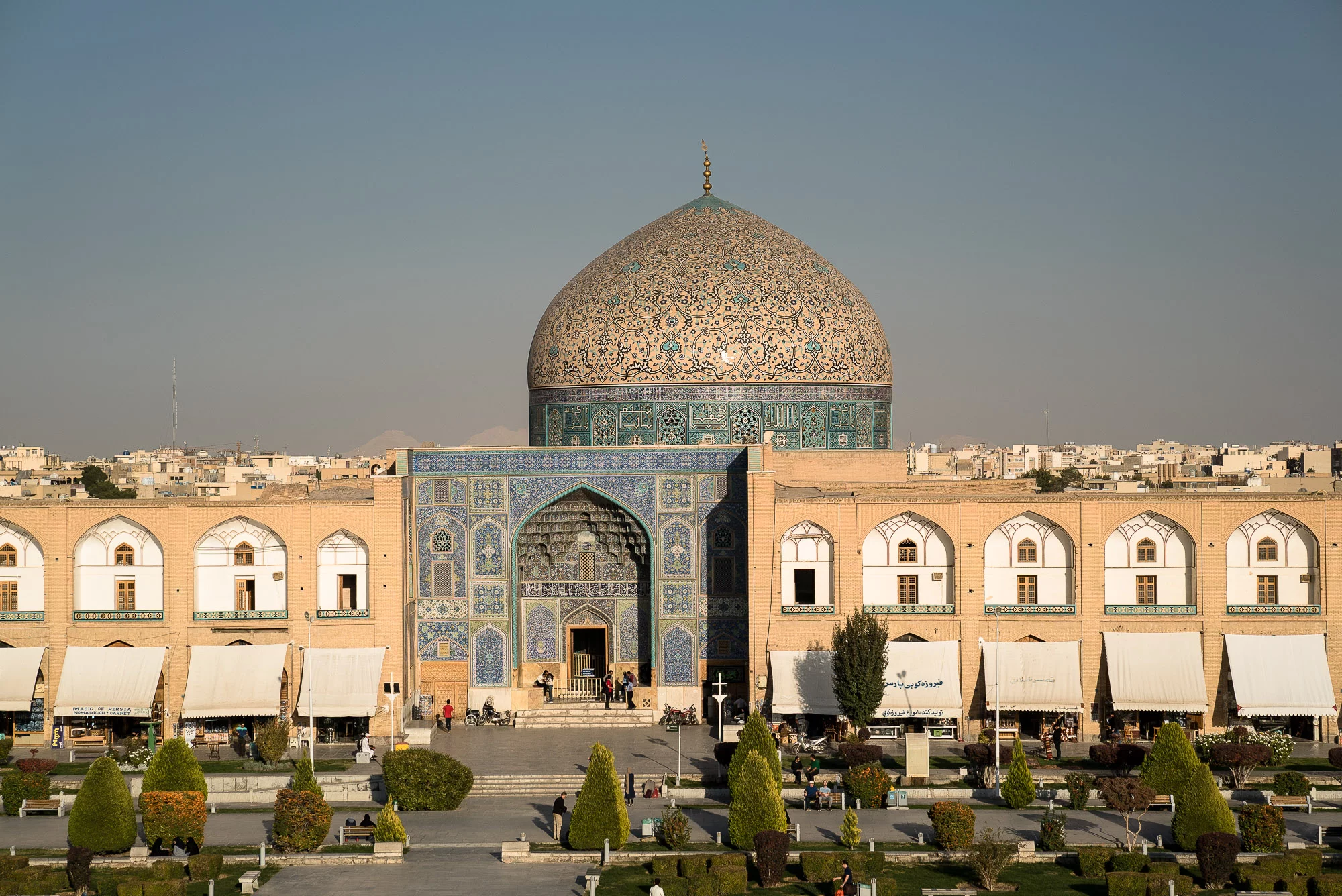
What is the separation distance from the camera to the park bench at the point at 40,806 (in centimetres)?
2798

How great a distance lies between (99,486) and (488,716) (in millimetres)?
29534

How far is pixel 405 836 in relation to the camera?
25.5 m

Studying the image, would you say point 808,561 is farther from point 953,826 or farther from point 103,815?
point 103,815

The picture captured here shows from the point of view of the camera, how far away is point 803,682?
107 ft

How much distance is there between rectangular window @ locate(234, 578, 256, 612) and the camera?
3338cm

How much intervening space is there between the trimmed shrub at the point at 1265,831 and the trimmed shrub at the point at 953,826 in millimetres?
3311

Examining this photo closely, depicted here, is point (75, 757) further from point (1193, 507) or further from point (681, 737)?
point (1193, 507)

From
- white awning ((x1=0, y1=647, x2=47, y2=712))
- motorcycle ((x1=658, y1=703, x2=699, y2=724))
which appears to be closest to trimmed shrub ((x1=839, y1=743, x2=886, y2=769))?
motorcycle ((x1=658, y1=703, x2=699, y2=724))

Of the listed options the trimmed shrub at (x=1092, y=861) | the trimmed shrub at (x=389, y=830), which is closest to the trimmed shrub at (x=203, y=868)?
the trimmed shrub at (x=389, y=830)

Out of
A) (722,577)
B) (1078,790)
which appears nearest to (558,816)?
(1078,790)

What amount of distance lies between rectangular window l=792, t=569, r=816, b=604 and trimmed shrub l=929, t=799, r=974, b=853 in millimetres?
8612

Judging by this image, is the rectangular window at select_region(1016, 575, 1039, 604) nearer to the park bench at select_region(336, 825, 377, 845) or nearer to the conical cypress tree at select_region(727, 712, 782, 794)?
the conical cypress tree at select_region(727, 712, 782, 794)

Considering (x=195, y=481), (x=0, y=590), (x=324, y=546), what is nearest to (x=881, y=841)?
(x=324, y=546)

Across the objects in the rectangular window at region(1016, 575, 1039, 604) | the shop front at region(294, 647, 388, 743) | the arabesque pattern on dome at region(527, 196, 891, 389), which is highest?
the arabesque pattern on dome at region(527, 196, 891, 389)
